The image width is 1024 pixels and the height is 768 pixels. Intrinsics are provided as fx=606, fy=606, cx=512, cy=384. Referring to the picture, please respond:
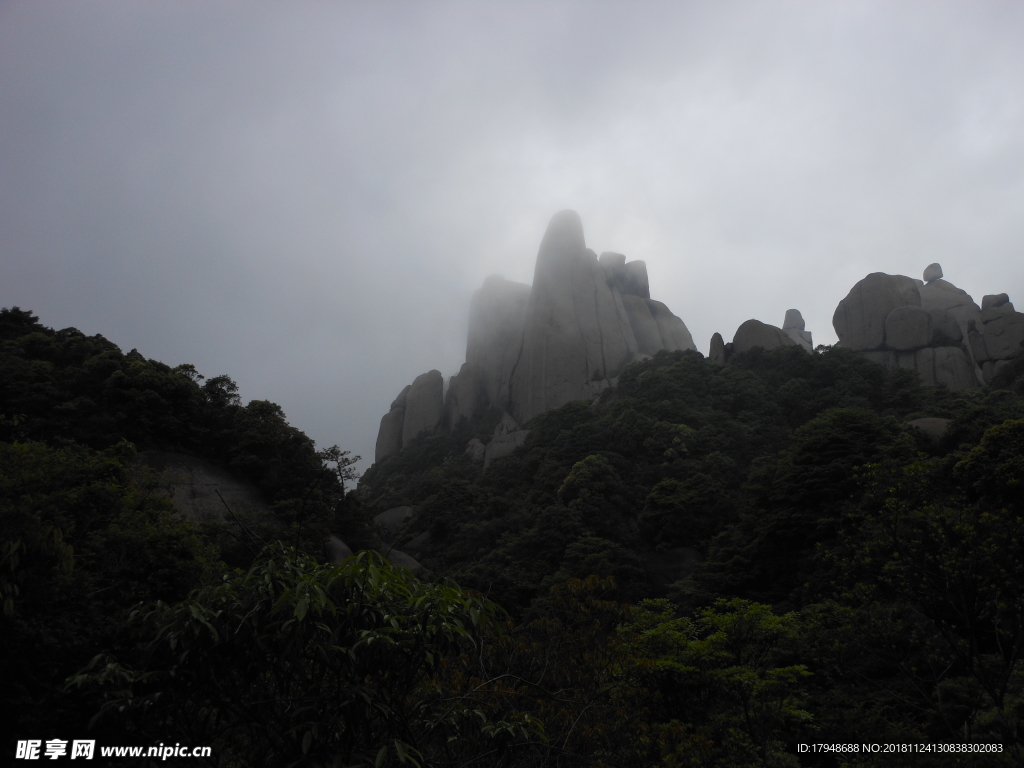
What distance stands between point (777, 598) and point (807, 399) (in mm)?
14862

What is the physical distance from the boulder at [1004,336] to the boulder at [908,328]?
2.65 metres

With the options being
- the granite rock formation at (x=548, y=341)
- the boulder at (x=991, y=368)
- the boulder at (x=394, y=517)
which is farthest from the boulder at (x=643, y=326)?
the boulder at (x=394, y=517)

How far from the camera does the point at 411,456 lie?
39969mm

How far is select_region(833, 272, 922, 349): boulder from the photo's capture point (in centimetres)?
3544

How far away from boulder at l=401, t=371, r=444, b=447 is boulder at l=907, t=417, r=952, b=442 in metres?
31.2

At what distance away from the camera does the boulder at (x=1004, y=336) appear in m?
30.7

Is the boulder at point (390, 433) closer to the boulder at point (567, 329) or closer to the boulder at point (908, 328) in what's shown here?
the boulder at point (567, 329)

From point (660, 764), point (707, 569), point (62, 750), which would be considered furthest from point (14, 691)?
point (707, 569)

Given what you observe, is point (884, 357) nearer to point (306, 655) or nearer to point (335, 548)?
point (335, 548)

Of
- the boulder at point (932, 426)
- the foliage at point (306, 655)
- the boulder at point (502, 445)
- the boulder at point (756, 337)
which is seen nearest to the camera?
the foliage at point (306, 655)

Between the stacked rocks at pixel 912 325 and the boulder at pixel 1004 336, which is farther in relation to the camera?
the stacked rocks at pixel 912 325

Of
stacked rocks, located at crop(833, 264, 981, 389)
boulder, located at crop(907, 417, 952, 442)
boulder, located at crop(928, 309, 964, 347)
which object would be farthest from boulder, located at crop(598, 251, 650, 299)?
boulder, located at crop(907, 417, 952, 442)

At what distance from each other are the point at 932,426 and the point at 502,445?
21.0 meters

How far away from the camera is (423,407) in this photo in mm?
45125
